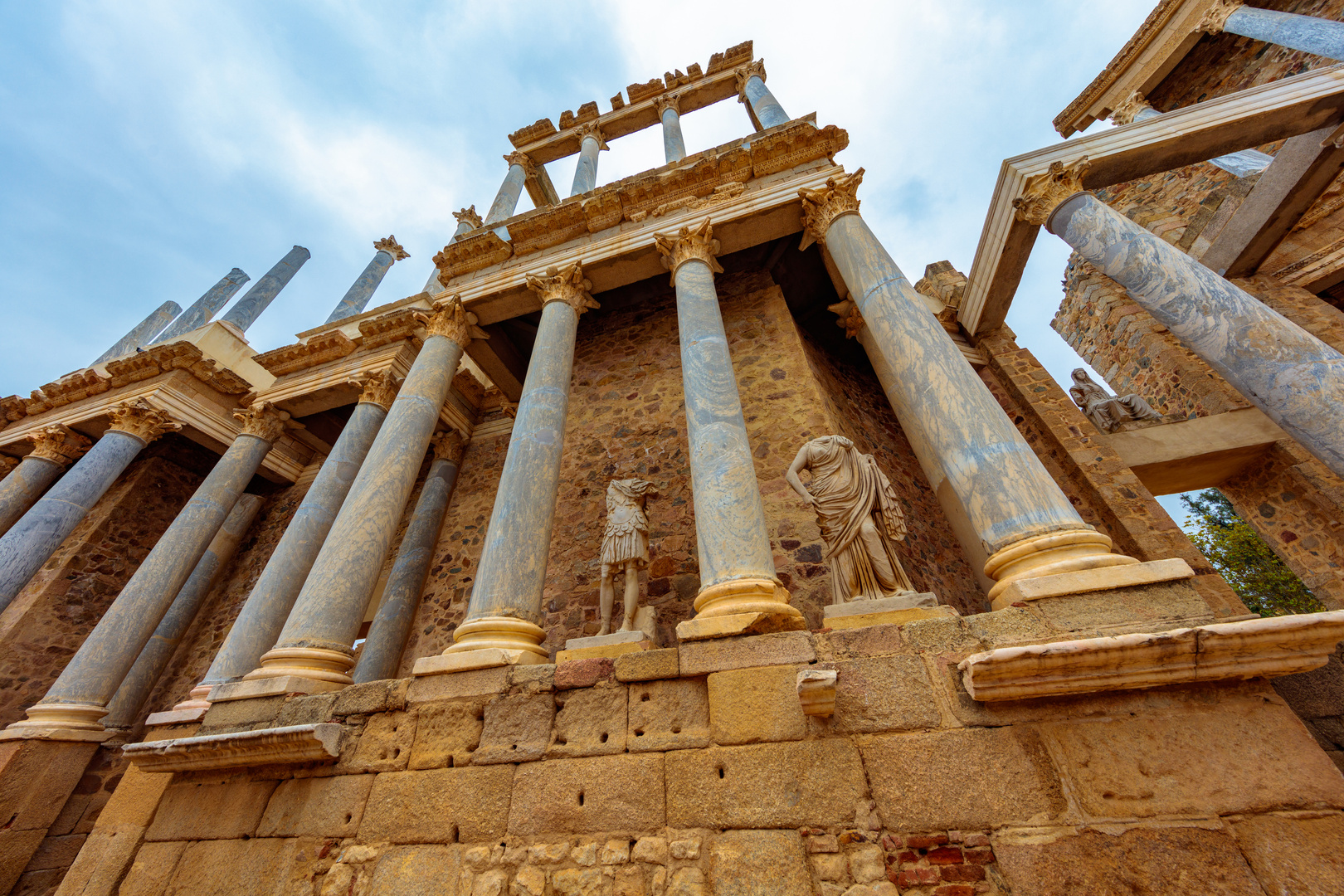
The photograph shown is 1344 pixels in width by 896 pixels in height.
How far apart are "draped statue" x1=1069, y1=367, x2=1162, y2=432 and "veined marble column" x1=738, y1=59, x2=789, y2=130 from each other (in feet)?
20.8

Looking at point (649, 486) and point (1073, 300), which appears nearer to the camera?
point (649, 486)

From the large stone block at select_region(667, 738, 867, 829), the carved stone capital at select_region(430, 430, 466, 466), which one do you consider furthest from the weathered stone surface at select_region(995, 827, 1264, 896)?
the carved stone capital at select_region(430, 430, 466, 466)

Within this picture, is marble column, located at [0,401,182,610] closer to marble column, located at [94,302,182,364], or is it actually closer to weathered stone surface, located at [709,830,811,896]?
marble column, located at [94,302,182,364]

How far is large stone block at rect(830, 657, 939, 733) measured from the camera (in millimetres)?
2627

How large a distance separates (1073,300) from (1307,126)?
5022 mm

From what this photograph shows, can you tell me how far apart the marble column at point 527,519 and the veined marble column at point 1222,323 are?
237 inches

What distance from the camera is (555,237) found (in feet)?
24.5

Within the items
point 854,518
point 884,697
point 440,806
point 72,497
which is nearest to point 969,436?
point 854,518

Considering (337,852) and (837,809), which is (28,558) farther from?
(837,809)

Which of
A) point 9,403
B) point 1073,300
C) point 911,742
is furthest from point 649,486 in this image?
point 9,403

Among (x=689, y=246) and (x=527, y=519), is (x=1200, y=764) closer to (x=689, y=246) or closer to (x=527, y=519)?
(x=527, y=519)

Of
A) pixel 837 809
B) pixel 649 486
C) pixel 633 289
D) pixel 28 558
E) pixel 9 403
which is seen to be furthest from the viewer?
pixel 9 403

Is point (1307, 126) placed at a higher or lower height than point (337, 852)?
higher

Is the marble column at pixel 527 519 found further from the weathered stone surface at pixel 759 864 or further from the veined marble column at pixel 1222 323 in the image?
the veined marble column at pixel 1222 323
